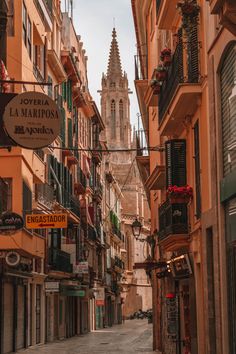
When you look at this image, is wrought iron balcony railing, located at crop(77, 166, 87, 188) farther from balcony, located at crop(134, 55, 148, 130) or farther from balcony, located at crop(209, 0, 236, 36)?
balcony, located at crop(209, 0, 236, 36)

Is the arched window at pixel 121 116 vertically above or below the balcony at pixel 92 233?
above

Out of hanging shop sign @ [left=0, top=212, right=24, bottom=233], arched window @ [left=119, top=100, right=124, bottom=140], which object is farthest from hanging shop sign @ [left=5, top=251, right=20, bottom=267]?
arched window @ [left=119, top=100, right=124, bottom=140]

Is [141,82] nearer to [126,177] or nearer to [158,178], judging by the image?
[158,178]

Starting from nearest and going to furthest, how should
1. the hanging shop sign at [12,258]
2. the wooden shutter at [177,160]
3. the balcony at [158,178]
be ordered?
the wooden shutter at [177,160], the balcony at [158,178], the hanging shop sign at [12,258]

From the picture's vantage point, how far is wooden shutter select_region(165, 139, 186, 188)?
1980 centimetres

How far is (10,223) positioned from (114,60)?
140289mm

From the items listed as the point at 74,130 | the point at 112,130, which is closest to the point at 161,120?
the point at 74,130

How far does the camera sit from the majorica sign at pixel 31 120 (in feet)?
46.5

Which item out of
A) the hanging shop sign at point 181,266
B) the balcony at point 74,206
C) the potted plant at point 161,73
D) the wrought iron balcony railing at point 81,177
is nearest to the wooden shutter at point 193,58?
the potted plant at point 161,73

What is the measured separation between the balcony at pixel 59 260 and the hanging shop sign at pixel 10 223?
53.5 ft

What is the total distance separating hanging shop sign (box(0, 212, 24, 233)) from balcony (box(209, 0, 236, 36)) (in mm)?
14793

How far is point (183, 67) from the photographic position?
17.8 meters

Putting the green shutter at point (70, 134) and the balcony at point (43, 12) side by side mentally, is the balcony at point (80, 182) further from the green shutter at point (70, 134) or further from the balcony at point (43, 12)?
the balcony at point (43, 12)

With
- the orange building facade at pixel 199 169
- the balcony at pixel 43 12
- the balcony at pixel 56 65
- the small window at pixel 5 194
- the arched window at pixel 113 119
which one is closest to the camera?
the orange building facade at pixel 199 169
